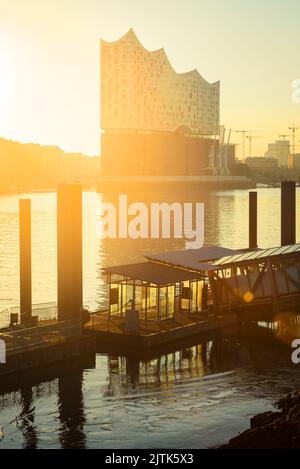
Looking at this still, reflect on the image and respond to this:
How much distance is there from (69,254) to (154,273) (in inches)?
153

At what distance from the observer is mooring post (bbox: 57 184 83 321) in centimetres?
2591

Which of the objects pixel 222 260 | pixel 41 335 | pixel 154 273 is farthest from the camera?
pixel 222 260

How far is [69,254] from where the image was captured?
26.0 metres

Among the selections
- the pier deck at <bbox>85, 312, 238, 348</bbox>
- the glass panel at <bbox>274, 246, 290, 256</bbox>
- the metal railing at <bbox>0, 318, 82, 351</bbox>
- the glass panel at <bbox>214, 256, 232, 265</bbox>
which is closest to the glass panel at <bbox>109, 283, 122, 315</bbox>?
the pier deck at <bbox>85, 312, 238, 348</bbox>

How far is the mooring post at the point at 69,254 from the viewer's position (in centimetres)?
2591

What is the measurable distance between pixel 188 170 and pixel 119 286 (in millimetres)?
166575

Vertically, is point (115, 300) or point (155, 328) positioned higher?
point (115, 300)

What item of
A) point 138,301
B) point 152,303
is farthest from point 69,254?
point 138,301

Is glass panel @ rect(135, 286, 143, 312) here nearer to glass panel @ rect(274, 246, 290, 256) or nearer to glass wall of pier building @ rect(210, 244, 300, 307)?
glass wall of pier building @ rect(210, 244, 300, 307)

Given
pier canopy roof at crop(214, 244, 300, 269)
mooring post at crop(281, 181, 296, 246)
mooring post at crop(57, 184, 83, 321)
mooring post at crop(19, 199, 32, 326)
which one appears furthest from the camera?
mooring post at crop(281, 181, 296, 246)

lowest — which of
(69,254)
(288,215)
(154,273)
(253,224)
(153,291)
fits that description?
(153,291)

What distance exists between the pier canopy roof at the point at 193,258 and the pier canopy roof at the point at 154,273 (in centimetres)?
22

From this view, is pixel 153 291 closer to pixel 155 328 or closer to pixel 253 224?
pixel 155 328
